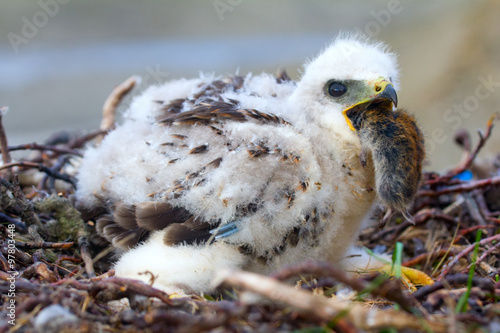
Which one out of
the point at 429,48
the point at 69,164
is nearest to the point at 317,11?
the point at 429,48

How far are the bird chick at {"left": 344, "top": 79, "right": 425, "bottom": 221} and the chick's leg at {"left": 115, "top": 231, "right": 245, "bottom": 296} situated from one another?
710mm

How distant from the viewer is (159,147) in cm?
226

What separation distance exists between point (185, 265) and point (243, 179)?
17.2 inches

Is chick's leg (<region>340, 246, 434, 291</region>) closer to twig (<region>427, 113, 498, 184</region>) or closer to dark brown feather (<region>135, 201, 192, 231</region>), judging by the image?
twig (<region>427, 113, 498, 184</region>)

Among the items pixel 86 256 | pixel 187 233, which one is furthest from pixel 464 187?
pixel 86 256

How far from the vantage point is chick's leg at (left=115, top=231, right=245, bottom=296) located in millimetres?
2059

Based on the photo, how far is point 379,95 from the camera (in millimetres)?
2217

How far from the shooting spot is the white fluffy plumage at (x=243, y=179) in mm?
2047

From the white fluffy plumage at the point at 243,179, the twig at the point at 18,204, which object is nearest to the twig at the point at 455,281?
the white fluffy plumage at the point at 243,179

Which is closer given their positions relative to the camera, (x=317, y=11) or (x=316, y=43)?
(x=316, y=43)

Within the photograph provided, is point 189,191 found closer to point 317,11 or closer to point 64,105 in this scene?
point 64,105

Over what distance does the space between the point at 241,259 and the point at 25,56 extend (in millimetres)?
9303

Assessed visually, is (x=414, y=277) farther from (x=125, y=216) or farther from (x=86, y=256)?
(x=86, y=256)

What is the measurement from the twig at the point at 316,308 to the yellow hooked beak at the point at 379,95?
3.55 ft
